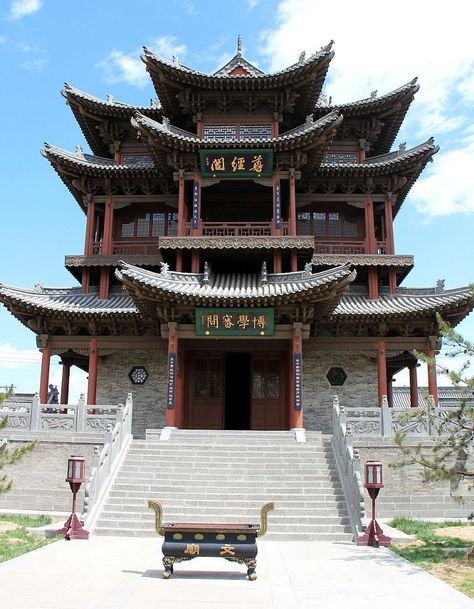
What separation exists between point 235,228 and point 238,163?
2.27 meters

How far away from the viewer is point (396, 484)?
1438cm

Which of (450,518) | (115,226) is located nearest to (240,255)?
(115,226)

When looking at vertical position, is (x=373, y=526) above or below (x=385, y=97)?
below

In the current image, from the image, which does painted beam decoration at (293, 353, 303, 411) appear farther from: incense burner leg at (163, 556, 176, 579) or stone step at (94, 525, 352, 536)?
incense burner leg at (163, 556, 176, 579)

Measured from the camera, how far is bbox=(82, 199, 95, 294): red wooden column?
2242cm

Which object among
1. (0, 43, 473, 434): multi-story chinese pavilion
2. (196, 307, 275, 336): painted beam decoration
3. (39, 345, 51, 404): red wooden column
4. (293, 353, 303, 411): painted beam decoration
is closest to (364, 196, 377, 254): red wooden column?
(0, 43, 473, 434): multi-story chinese pavilion

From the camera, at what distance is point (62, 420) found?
16.2 m

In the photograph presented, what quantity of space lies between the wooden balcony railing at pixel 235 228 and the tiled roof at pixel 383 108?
542 centimetres

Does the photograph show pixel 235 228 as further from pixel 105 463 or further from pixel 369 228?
pixel 105 463

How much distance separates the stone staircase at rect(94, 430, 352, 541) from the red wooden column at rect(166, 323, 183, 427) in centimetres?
117

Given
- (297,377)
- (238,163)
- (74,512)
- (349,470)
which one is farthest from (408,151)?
(74,512)

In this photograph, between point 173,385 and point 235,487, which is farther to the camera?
point 173,385

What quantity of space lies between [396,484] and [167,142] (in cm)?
1318

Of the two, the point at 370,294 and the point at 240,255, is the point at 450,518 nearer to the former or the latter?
the point at 370,294
